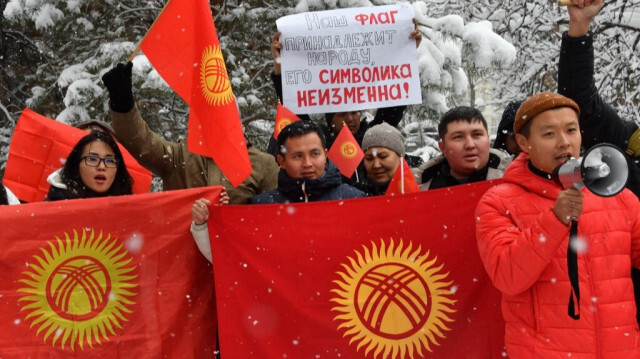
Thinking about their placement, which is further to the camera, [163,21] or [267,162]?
[267,162]

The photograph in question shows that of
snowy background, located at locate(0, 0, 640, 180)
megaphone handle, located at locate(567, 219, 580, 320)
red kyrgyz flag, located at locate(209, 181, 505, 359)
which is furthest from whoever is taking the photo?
snowy background, located at locate(0, 0, 640, 180)

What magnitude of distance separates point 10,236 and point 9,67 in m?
9.01

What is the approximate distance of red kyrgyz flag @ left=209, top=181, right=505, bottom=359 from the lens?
3258 millimetres

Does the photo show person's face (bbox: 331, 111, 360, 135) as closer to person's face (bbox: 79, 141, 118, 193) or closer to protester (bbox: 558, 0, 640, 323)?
person's face (bbox: 79, 141, 118, 193)

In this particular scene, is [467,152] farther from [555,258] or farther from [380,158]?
[555,258]

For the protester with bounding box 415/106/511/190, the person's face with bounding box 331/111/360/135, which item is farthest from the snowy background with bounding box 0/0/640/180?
the protester with bounding box 415/106/511/190

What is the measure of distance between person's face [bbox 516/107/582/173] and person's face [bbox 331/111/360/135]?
9.84 ft

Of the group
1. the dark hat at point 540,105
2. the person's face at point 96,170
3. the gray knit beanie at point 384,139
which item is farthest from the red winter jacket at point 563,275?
the person's face at point 96,170

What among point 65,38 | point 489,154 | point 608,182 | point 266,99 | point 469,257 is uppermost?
point 65,38

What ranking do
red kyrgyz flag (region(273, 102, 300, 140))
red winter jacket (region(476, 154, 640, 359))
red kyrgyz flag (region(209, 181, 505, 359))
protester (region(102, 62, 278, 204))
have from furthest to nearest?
red kyrgyz flag (region(273, 102, 300, 140)) → protester (region(102, 62, 278, 204)) → red kyrgyz flag (region(209, 181, 505, 359)) → red winter jacket (region(476, 154, 640, 359))

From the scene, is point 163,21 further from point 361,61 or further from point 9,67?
point 9,67

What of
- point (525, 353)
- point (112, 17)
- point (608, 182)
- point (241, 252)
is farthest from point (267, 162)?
point (112, 17)

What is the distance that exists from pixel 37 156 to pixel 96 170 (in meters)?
1.82

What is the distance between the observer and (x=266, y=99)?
9664mm
